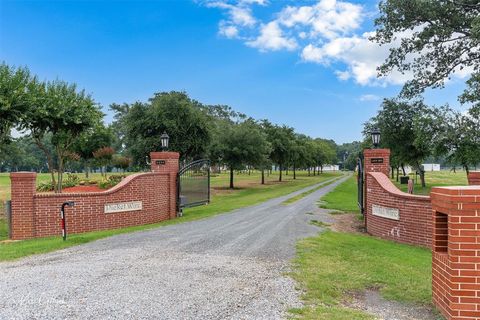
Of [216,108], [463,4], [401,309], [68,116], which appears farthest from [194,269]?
[216,108]

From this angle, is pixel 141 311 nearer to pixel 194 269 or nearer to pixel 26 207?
A: pixel 194 269

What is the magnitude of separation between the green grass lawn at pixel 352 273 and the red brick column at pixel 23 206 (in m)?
6.84

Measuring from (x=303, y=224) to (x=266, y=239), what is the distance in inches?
114

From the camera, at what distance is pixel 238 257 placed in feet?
23.9

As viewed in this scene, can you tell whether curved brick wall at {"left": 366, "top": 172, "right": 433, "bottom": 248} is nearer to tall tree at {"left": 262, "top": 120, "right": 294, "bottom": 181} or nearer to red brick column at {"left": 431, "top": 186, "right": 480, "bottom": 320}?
red brick column at {"left": 431, "top": 186, "right": 480, "bottom": 320}

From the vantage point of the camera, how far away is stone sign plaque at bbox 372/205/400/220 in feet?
34.6

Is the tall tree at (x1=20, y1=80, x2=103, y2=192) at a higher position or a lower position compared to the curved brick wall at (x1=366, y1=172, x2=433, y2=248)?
higher

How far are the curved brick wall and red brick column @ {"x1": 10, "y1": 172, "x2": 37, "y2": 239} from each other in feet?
29.7

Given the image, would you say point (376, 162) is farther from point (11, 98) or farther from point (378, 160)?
point (11, 98)

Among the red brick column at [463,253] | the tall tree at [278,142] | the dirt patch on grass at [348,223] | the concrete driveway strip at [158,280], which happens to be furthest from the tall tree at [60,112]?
the tall tree at [278,142]

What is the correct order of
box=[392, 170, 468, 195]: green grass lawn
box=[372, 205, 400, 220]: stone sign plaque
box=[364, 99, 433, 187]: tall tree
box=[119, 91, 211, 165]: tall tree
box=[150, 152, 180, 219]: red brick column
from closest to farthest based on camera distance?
1. box=[372, 205, 400, 220]: stone sign plaque
2. box=[150, 152, 180, 219]: red brick column
3. box=[119, 91, 211, 165]: tall tree
4. box=[392, 170, 468, 195]: green grass lawn
5. box=[364, 99, 433, 187]: tall tree

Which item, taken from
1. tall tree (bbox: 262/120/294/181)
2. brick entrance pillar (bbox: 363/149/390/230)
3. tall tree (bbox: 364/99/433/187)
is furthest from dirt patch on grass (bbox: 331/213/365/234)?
tall tree (bbox: 262/120/294/181)

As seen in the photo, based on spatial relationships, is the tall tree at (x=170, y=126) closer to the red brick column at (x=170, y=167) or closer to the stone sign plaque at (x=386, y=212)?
the red brick column at (x=170, y=167)

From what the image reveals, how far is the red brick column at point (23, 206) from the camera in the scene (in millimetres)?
10422
